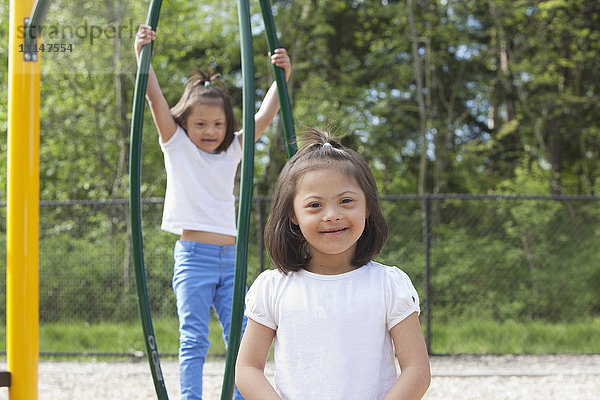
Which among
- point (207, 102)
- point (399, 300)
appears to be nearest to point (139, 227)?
point (207, 102)

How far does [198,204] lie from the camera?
106 inches

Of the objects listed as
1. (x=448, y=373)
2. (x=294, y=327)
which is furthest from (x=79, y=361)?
(x=294, y=327)

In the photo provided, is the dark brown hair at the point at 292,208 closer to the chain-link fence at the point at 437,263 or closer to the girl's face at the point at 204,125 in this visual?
the girl's face at the point at 204,125

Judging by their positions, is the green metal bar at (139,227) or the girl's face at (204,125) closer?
the green metal bar at (139,227)

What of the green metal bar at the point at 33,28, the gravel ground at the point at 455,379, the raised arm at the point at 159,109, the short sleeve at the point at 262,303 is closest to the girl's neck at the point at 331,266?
the short sleeve at the point at 262,303

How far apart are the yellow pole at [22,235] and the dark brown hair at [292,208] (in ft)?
3.64

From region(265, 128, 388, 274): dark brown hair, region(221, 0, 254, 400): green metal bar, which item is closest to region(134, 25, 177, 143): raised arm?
region(221, 0, 254, 400): green metal bar

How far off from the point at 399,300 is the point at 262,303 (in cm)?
32

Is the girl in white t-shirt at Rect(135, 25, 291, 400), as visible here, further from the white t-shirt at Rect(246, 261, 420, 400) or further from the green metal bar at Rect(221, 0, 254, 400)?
the white t-shirt at Rect(246, 261, 420, 400)

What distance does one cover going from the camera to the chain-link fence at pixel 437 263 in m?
6.67

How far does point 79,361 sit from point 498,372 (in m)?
3.55

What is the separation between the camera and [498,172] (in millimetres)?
11203

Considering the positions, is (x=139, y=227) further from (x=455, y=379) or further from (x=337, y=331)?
(x=455, y=379)

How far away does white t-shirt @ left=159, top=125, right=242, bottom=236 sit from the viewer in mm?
2678
